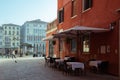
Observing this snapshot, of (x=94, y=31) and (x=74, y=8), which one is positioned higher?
(x=74, y=8)

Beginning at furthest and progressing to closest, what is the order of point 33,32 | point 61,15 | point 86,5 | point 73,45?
point 33,32 → point 61,15 → point 73,45 → point 86,5

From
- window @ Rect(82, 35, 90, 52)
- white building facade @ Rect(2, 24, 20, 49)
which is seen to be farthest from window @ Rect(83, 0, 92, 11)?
white building facade @ Rect(2, 24, 20, 49)

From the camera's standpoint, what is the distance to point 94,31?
1767 cm

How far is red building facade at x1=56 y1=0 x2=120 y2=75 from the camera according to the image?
16.7 meters

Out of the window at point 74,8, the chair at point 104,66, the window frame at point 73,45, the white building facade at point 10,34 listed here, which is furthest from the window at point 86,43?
the white building facade at point 10,34

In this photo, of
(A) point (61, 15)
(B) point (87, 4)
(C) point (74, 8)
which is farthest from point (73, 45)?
(A) point (61, 15)

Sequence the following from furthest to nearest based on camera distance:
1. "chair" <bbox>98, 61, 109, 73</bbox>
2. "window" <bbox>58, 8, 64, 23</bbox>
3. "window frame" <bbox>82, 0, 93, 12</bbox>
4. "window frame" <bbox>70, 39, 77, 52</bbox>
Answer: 1. "window" <bbox>58, 8, 64, 23</bbox>
2. "window frame" <bbox>70, 39, 77, 52</bbox>
3. "window frame" <bbox>82, 0, 93, 12</bbox>
4. "chair" <bbox>98, 61, 109, 73</bbox>

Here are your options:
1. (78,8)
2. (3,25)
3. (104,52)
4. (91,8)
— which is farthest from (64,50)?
(3,25)

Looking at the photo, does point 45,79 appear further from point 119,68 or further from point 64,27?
point 64,27

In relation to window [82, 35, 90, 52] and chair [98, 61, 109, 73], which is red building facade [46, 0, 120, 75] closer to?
window [82, 35, 90, 52]

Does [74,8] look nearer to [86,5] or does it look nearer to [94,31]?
[86,5]

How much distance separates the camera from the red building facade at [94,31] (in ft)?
54.7

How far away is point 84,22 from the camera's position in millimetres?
21734

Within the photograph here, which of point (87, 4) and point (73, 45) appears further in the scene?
point (73, 45)
